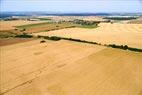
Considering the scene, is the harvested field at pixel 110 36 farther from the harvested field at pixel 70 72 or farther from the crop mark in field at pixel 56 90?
the crop mark in field at pixel 56 90

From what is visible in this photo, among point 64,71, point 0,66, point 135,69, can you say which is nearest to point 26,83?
point 64,71

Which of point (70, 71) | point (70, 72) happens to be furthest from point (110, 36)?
point (70, 72)

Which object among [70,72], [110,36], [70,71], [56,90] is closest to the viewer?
[56,90]

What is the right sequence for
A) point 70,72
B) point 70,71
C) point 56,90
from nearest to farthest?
point 56,90
point 70,72
point 70,71

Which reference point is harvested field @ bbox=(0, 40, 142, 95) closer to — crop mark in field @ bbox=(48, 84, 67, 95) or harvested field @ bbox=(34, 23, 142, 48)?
crop mark in field @ bbox=(48, 84, 67, 95)

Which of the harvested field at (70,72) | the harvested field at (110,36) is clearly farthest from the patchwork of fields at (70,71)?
the harvested field at (110,36)

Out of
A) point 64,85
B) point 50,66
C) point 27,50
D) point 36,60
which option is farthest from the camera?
point 27,50

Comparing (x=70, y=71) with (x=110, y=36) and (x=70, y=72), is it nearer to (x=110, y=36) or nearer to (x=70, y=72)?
(x=70, y=72)

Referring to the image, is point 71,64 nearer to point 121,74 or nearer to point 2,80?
point 121,74

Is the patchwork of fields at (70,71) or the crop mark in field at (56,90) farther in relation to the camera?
the patchwork of fields at (70,71)
